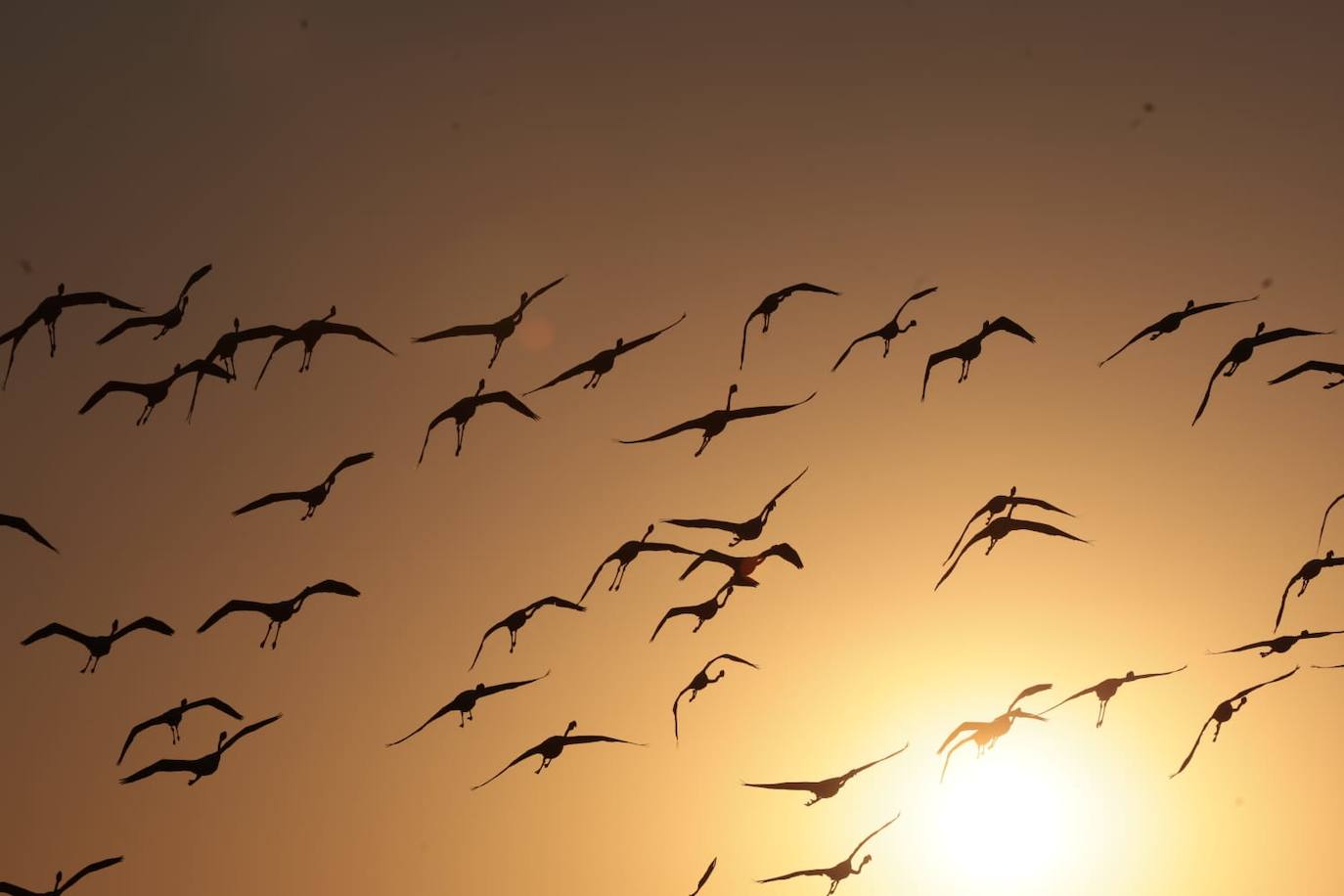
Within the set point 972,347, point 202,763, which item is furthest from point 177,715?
point 972,347

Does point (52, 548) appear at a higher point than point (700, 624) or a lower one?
lower

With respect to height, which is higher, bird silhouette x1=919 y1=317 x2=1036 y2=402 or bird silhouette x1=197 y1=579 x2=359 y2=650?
bird silhouette x1=919 y1=317 x2=1036 y2=402

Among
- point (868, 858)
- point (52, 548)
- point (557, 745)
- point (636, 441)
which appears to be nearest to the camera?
point (636, 441)

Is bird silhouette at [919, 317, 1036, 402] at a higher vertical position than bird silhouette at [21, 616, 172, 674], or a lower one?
higher

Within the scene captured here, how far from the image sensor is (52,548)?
38.8 meters

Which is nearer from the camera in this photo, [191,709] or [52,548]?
[52,548]

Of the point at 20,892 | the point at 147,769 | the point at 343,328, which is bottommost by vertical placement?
the point at 20,892

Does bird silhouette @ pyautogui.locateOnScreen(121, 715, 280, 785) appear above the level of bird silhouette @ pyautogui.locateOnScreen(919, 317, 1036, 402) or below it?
below

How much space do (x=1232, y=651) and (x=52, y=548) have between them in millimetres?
28746

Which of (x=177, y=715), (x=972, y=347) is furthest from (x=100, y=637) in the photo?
(x=972, y=347)

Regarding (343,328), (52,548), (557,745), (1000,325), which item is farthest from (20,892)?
(1000,325)

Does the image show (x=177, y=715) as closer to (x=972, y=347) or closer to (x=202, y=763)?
(x=202, y=763)

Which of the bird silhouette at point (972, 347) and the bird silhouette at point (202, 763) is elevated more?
the bird silhouette at point (972, 347)

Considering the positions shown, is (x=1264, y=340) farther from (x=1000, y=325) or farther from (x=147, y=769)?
(x=147, y=769)
